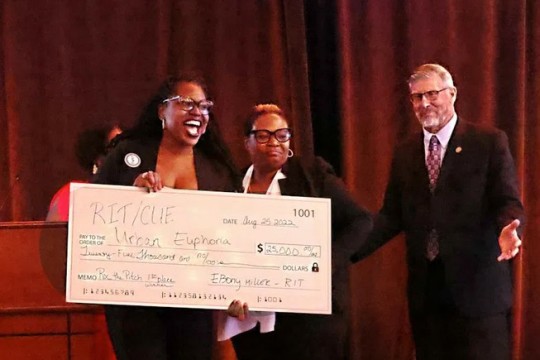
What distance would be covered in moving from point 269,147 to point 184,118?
285 millimetres

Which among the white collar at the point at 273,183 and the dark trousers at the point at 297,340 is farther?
the white collar at the point at 273,183

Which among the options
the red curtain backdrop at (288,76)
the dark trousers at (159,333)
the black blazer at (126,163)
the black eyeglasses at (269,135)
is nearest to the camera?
the dark trousers at (159,333)

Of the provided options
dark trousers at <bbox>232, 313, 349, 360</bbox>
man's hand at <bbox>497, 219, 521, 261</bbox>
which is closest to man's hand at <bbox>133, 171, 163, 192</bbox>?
dark trousers at <bbox>232, 313, 349, 360</bbox>

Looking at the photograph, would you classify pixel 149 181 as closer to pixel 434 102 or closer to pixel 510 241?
pixel 434 102

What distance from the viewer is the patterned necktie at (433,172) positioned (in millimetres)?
2383

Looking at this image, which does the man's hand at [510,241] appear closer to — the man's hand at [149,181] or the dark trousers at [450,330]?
the dark trousers at [450,330]

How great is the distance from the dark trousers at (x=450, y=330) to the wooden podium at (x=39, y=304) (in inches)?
41.7

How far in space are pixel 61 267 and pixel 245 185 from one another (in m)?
0.65

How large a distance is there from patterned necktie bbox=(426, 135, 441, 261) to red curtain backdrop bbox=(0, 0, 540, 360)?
2.92 feet

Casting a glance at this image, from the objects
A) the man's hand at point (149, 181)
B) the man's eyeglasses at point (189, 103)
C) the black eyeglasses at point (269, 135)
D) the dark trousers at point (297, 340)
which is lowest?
the dark trousers at point (297, 340)

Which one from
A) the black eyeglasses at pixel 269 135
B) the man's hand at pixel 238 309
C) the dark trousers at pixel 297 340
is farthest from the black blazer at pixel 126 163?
the dark trousers at pixel 297 340

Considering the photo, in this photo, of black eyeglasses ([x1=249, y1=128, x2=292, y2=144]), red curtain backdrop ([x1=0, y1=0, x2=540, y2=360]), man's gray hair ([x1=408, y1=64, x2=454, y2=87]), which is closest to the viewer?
black eyeglasses ([x1=249, y1=128, x2=292, y2=144])

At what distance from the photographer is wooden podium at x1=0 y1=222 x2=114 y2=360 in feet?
7.89

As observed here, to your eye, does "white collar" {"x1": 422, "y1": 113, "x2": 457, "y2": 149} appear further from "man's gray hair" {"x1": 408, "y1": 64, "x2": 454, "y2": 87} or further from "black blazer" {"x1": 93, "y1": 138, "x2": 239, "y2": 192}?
"black blazer" {"x1": 93, "y1": 138, "x2": 239, "y2": 192}
